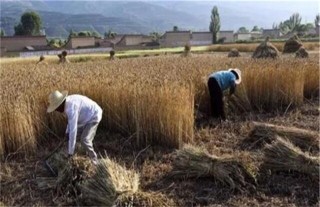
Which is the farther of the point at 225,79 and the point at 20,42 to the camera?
the point at 20,42

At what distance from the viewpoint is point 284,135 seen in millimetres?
6035

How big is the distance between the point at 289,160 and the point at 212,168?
0.92 metres

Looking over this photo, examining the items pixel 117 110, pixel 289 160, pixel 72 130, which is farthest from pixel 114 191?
pixel 117 110

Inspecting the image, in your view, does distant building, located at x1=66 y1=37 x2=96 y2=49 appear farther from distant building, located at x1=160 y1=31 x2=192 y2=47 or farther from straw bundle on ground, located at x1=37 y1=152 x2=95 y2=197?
straw bundle on ground, located at x1=37 y1=152 x2=95 y2=197

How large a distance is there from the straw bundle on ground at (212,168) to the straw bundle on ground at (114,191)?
66 centimetres

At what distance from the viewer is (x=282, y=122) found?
7527 mm

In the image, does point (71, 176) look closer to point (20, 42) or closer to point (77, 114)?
point (77, 114)

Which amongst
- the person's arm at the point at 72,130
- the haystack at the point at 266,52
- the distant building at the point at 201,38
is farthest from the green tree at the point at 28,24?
the person's arm at the point at 72,130

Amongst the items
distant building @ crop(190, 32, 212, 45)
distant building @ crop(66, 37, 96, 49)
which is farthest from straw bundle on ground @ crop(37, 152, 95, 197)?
distant building @ crop(190, 32, 212, 45)

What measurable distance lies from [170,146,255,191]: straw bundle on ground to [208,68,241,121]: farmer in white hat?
7.44 feet

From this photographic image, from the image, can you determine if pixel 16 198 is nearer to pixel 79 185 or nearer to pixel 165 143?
pixel 79 185

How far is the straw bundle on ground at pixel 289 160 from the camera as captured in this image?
495cm

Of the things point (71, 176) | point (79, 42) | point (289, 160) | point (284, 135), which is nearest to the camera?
point (71, 176)

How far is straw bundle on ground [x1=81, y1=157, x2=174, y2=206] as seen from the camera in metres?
4.21
